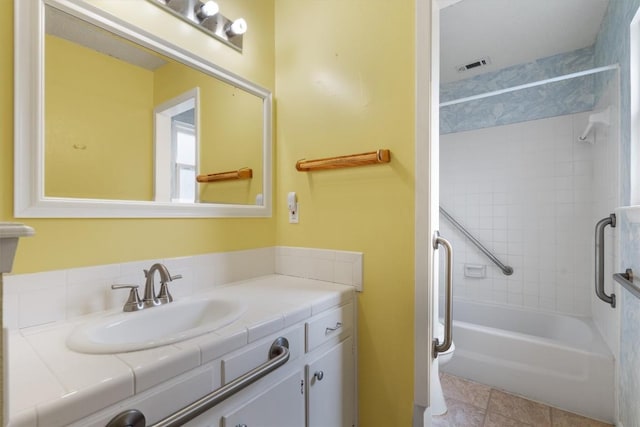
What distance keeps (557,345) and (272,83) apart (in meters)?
2.42

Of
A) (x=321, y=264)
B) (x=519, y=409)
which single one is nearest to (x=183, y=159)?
(x=321, y=264)

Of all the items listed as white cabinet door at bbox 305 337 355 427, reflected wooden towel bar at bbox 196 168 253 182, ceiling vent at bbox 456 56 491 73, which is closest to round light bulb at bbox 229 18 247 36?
reflected wooden towel bar at bbox 196 168 253 182

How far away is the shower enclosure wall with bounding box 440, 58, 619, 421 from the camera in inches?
84.0

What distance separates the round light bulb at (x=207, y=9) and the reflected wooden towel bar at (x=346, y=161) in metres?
0.78

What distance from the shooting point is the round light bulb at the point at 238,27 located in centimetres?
142

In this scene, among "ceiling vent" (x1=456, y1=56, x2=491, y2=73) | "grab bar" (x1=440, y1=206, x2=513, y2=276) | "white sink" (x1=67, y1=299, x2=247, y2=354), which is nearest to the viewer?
"white sink" (x1=67, y1=299, x2=247, y2=354)

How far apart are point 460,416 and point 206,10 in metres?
2.58

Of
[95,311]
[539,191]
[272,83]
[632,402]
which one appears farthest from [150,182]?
[539,191]

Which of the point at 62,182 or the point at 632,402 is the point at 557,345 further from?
the point at 62,182

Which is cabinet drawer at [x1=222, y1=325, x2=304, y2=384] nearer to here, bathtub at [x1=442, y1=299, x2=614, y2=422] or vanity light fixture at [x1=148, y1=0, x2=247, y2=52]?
vanity light fixture at [x1=148, y1=0, x2=247, y2=52]

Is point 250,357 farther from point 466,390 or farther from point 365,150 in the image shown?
point 466,390

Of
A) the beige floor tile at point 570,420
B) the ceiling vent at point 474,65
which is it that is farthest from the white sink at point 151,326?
the ceiling vent at point 474,65

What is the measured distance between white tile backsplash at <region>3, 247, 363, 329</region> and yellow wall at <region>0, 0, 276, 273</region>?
34mm

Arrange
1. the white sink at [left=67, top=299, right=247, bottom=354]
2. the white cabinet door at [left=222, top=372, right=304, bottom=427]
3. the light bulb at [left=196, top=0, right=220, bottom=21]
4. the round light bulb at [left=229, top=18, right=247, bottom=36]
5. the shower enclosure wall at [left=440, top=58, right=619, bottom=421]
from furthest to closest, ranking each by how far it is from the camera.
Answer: the shower enclosure wall at [left=440, top=58, right=619, bottom=421] < the round light bulb at [left=229, top=18, right=247, bottom=36] < the light bulb at [left=196, top=0, right=220, bottom=21] < the white cabinet door at [left=222, top=372, right=304, bottom=427] < the white sink at [left=67, top=299, right=247, bottom=354]
